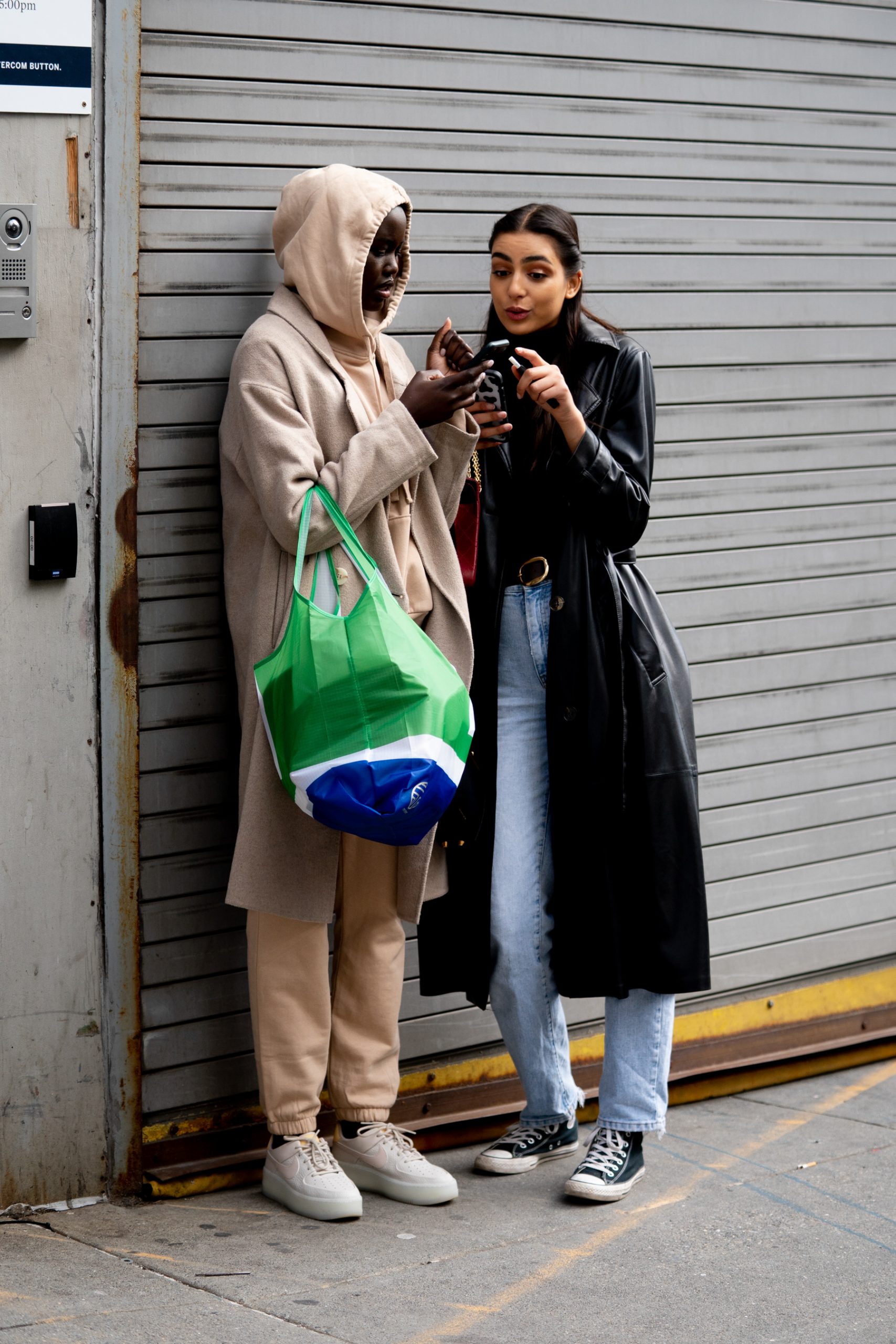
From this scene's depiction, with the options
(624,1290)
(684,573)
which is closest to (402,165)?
(684,573)

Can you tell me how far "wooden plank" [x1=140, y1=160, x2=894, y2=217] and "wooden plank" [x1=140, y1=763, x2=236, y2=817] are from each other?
4.39ft

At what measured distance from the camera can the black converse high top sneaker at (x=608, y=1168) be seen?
398 centimetres

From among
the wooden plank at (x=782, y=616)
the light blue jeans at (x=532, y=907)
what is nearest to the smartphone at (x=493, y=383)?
the light blue jeans at (x=532, y=907)

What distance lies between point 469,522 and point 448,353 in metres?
0.41

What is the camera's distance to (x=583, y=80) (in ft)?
14.7

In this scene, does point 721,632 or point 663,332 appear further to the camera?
point 721,632

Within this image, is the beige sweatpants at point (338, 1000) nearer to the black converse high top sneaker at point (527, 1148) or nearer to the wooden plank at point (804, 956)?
the black converse high top sneaker at point (527, 1148)

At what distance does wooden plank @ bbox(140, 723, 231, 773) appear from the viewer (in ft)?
12.7

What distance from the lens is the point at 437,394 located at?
3619 millimetres

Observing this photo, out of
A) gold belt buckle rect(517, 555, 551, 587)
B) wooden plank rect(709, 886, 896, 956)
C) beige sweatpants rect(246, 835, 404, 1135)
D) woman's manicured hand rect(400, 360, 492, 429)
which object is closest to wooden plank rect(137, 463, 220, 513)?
woman's manicured hand rect(400, 360, 492, 429)

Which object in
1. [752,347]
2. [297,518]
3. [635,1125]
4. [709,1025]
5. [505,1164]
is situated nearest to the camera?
[297,518]

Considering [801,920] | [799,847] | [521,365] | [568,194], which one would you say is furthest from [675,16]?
[801,920]

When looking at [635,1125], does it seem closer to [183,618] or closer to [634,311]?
[183,618]

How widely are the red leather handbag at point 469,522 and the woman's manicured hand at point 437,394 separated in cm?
32
